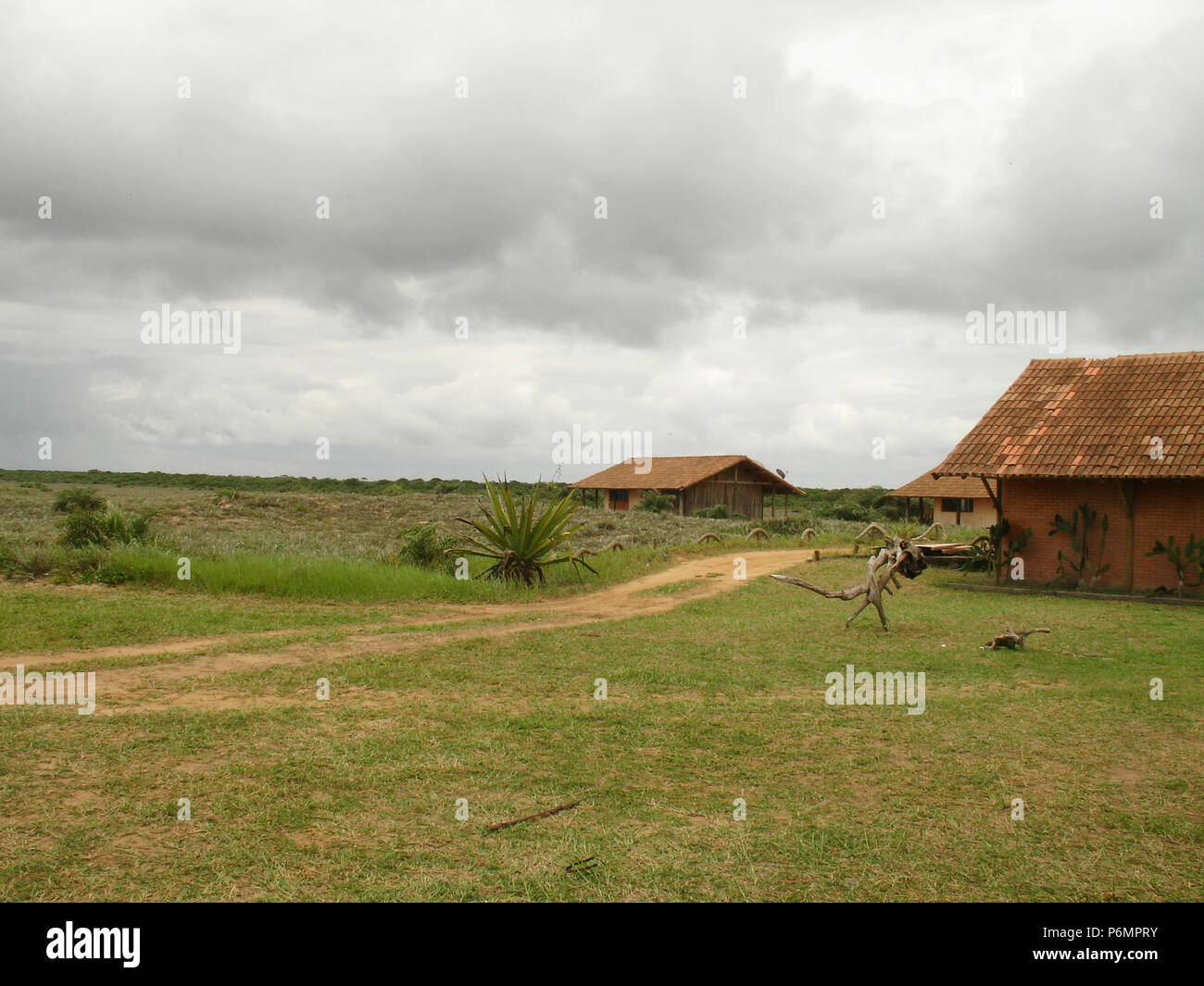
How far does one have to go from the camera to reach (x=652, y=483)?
41.1 meters

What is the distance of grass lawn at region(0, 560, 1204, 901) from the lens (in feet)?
14.2

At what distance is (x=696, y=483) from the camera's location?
129 ft

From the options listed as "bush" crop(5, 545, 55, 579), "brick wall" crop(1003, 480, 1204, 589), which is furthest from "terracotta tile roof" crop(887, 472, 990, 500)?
"bush" crop(5, 545, 55, 579)

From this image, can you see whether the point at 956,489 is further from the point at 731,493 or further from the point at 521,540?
the point at 521,540

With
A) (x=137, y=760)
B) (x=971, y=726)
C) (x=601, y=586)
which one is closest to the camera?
(x=137, y=760)

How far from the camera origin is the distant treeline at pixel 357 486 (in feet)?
168

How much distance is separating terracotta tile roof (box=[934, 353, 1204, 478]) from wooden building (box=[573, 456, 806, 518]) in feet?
69.6

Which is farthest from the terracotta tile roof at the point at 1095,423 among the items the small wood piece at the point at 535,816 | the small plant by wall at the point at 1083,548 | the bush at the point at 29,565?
the bush at the point at 29,565

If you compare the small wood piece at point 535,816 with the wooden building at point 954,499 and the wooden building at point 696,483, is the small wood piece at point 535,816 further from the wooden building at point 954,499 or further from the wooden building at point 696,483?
the wooden building at point 696,483

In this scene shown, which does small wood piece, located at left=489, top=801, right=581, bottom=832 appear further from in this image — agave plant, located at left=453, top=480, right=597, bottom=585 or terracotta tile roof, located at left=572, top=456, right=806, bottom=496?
terracotta tile roof, located at left=572, top=456, right=806, bottom=496
